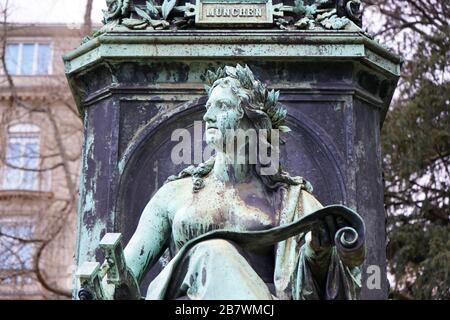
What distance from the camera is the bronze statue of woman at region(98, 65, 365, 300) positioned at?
532 cm

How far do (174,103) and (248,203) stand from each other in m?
1.40

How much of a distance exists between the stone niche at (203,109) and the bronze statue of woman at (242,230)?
80cm

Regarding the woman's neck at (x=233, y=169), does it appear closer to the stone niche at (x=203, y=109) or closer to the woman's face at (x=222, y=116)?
the woman's face at (x=222, y=116)

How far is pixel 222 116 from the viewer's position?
5.99 metres

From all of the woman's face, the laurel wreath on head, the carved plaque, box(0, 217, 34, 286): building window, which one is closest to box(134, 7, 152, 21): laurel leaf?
the carved plaque

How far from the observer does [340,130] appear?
281 inches

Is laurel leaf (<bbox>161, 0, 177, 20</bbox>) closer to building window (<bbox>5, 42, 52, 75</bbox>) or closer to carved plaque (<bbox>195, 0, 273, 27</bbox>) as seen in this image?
carved plaque (<bbox>195, 0, 273, 27</bbox>)

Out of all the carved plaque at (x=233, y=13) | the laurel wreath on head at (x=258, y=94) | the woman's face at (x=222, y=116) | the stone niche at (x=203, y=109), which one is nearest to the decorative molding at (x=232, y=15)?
the carved plaque at (x=233, y=13)

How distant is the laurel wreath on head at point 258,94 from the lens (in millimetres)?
6102

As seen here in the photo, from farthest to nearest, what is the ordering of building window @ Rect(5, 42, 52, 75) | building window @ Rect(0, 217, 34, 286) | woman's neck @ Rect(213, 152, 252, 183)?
building window @ Rect(5, 42, 52, 75), building window @ Rect(0, 217, 34, 286), woman's neck @ Rect(213, 152, 252, 183)

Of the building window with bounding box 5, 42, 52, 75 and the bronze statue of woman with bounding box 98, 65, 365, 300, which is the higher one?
the building window with bounding box 5, 42, 52, 75
